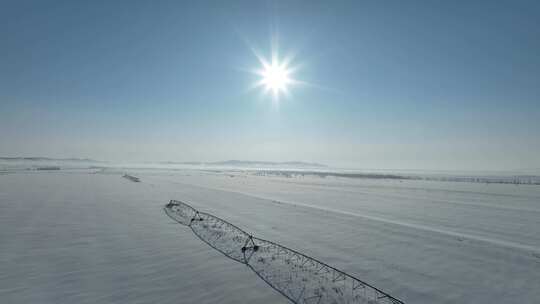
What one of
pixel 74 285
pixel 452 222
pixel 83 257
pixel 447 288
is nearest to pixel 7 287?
pixel 74 285

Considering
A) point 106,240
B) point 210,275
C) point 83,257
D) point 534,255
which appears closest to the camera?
point 210,275

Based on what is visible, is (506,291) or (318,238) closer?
(506,291)

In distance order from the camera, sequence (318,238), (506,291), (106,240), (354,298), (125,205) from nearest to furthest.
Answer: (354,298), (506,291), (106,240), (318,238), (125,205)

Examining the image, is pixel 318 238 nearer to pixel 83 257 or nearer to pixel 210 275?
pixel 210 275

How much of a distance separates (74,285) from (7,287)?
1734 millimetres

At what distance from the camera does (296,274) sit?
8.50 meters

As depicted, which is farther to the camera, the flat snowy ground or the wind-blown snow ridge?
the flat snowy ground

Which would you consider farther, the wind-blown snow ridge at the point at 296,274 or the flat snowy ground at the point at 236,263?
the flat snowy ground at the point at 236,263

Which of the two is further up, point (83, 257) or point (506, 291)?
point (506, 291)

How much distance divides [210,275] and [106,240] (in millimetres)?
6527

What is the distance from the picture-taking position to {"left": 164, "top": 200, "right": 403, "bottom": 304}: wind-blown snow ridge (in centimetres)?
699

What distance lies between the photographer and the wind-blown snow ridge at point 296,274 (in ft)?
22.9

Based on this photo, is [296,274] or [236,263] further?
[236,263]

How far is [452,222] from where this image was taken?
17484 millimetres
